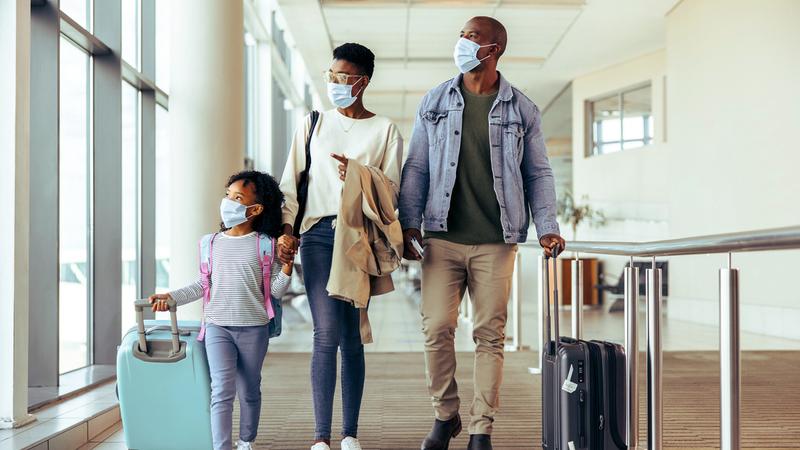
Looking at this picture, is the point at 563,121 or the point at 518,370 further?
the point at 563,121

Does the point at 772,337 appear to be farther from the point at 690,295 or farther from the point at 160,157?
the point at 160,157

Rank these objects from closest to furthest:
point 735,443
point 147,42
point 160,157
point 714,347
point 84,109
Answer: point 735,443, point 84,109, point 147,42, point 160,157, point 714,347

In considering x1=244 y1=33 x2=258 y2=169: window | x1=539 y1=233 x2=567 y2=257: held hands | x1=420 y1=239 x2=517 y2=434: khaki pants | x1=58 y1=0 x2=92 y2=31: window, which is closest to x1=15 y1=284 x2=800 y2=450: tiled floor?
x1=420 y1=239 x2=517 y2=434: khaki pants

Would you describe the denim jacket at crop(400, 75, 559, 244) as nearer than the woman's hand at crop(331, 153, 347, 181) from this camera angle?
No

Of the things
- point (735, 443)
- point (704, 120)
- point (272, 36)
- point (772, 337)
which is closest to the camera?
point (735, 443)

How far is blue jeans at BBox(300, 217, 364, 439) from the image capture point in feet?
9.46

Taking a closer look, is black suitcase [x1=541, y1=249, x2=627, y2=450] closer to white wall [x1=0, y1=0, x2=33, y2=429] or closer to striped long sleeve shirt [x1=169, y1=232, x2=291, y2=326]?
striped long sleeve shirt [x1=169, y1=232, x2=291, y2=326]

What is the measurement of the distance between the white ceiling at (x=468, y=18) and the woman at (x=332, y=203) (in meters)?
7.72

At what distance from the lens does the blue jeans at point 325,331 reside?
113 inches

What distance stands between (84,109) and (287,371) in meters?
2.16

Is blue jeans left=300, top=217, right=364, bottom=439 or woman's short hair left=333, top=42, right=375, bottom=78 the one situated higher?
woman's short hair left=333, top=42, right=375, bottom=78

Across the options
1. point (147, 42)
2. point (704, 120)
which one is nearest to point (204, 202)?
point (147, 42)

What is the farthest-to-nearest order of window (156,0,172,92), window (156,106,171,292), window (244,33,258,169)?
window (244,33,258,169)
window (156,106,171,292)
window (156,0,172,92)

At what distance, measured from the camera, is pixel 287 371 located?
530cm
